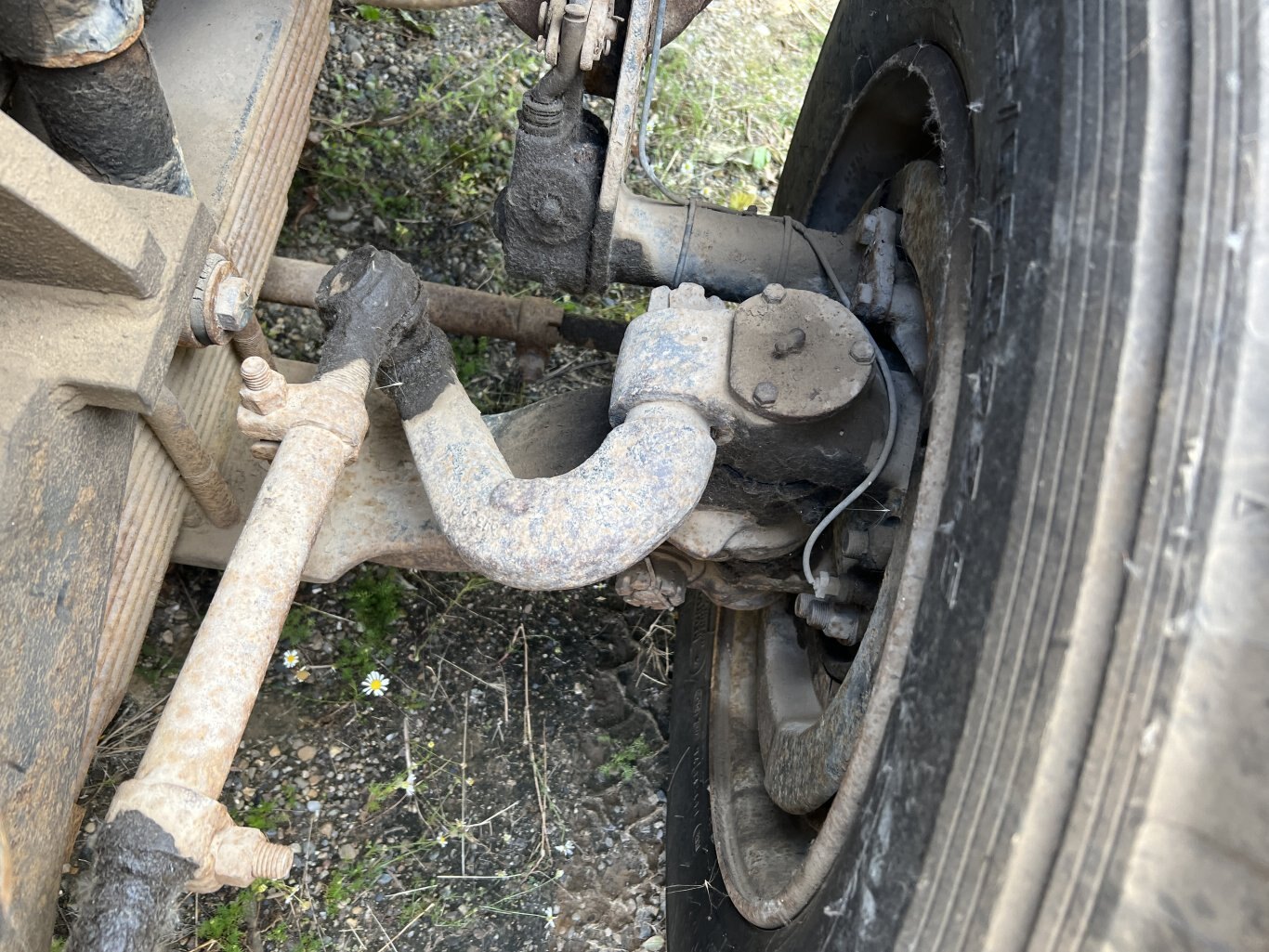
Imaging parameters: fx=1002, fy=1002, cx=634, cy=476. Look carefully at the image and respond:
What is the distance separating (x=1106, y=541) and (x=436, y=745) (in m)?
1.43

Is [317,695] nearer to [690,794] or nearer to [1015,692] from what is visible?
[690,794]

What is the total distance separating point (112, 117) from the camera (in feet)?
4.40

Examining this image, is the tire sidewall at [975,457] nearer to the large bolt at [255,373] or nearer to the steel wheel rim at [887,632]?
the steel wheel rim at [887,632]

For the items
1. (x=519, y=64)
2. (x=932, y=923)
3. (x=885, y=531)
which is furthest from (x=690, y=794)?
(x=519, y=64)

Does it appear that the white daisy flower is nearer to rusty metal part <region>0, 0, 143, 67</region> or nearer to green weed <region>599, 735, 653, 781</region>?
green weed <region>599, 735, 653, 781</region>

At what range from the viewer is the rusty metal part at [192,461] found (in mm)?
1365

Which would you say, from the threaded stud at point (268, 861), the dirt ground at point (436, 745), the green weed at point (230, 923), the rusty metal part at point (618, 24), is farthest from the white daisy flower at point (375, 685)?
the rusty metal part at point (618, 24)

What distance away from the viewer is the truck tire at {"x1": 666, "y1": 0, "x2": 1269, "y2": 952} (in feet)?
2.40

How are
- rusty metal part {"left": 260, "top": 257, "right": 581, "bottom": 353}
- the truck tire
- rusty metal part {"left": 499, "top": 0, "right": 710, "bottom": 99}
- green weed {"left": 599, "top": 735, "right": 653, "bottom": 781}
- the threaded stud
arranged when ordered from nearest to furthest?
the truck tire < the threaded stud < rusty metal part {"left": 499, "top": 0, "right": 710, "bottom": 99} < green weed {"left": 599, "top": 735, "right": 653, "bottom": 781} < rusty metal part {"left": 260, "top": 257, "right": 581, "bottom": 353}

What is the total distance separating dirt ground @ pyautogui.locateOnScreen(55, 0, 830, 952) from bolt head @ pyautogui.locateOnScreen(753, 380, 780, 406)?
95cm

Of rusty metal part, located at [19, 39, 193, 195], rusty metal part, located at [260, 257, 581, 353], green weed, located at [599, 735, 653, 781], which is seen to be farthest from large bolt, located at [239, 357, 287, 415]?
green weed, located at [599, 735, 653, 781]

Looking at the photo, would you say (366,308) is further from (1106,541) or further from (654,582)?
(1106,541)

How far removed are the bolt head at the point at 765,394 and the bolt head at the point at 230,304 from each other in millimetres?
690

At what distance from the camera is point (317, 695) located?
1906 millimetres
